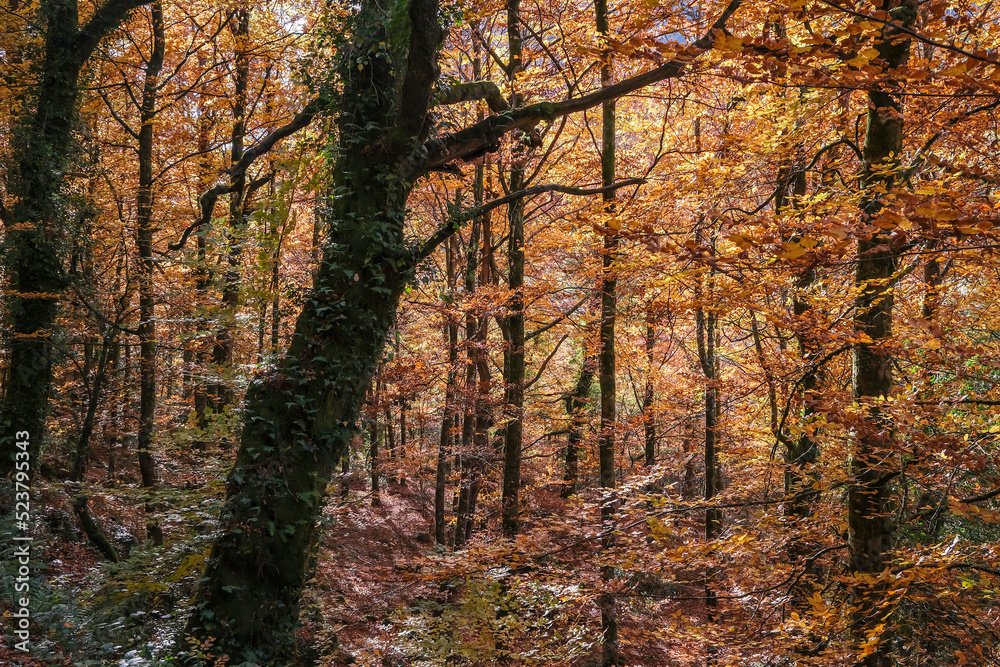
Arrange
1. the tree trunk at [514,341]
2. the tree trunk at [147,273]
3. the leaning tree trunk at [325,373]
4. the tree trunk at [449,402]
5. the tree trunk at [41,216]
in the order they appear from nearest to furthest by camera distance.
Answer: the leaning tree trunk at [325,373] → the tree trunk at [41,216] → the tree trunk at [514,341] → the tree trunk at [147,273] → the tree trunk at [449,402]

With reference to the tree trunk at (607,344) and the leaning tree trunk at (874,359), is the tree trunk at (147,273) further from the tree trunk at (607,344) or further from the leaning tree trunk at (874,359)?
the leaning tree trunk at (874,359)

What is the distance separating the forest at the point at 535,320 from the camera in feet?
10.7

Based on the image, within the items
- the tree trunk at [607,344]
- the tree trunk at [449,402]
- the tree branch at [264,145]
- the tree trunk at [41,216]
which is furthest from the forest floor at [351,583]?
the tree branch at [264,145]

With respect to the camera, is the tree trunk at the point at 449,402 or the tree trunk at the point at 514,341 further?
the tree trunk at the point at 449,402

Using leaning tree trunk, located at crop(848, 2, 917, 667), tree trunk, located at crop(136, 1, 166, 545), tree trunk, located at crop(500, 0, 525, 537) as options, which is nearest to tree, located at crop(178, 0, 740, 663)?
leaning tree trunk, located at crop(848, 2, 917, 667)

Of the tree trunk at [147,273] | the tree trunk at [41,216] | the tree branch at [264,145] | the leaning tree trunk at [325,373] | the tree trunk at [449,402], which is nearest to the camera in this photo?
the leaning tree trunk at [325,373]

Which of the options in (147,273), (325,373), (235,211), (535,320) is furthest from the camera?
(535,320)

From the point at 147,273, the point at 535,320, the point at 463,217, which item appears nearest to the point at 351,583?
the point at 535,320

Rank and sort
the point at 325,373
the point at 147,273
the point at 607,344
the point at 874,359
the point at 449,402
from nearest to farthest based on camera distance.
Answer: the point at 874,359, the point at 325,373, the point at 607,344, the point at 147,273, the point at 449,402

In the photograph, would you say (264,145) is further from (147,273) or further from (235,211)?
(147,273)

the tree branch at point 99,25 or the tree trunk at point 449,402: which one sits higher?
the tree branch at point 99,25

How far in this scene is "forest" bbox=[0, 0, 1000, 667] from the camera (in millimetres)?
3275

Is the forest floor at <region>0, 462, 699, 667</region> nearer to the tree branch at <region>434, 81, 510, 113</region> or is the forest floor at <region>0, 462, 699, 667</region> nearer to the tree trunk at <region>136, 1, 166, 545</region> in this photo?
the tree trunk at <region>136, 1, 166, 545</region>

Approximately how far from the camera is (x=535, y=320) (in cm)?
991
